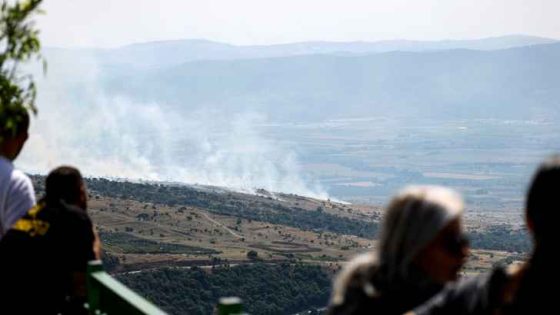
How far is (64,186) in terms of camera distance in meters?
8.18

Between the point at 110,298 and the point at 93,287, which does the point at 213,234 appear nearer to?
the point at 93,287

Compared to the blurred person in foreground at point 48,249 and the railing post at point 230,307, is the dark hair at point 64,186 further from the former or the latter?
the railing post at point 230,307

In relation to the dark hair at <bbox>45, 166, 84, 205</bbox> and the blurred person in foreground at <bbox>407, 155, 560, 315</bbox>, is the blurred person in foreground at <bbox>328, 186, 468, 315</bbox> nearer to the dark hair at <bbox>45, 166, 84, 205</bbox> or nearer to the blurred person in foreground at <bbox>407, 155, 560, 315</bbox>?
the blurred person in foreground at <bbox>407, 155, 560, 315</bbox>

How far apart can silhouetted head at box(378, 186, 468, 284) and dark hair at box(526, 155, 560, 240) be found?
1.34 feet

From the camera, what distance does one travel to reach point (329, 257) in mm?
157875

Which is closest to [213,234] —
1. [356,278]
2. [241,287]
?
[241,287]

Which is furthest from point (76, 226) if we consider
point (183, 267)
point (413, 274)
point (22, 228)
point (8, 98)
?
point (183, 267)

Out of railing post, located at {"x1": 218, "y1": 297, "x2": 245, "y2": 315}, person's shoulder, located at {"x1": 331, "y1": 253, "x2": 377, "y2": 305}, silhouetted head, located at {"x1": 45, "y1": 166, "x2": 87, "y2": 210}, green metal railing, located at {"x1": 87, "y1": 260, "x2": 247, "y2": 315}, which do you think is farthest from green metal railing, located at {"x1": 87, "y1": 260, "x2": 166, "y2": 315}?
person's shoulder, located at {"x1": 331, "y1": 253, "x2": 377, "y2": 305}

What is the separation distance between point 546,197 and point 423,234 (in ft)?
1.96

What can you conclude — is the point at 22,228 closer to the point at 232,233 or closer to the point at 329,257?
the point at 329,257

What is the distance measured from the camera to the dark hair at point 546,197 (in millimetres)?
4160

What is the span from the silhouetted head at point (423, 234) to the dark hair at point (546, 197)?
0.41m

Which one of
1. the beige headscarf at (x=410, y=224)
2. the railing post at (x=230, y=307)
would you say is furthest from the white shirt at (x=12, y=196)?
the beige headscarf at (x=410, y=224)

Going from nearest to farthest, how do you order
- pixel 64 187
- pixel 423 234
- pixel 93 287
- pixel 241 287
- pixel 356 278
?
pixel 423 234 → pixel 356 278 → pixel 93 287 → pixel 64 187 → pixel 241 287
